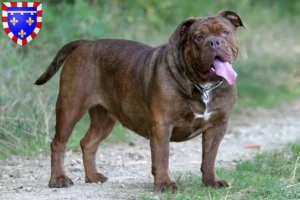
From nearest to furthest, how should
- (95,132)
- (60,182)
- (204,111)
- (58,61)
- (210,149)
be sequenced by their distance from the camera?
(204,111) < (210,149) < (60,182) < (58,61) < (95,132)

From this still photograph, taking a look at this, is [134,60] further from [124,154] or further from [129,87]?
[124,154]

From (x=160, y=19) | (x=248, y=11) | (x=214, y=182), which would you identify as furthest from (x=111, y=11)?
(x=214, y=182)

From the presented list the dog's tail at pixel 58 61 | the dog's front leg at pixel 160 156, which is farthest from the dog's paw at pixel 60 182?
the dog's tail at pixel 58 61

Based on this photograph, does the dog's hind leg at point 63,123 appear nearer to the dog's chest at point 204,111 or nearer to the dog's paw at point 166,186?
the dog's paw at point 166,186

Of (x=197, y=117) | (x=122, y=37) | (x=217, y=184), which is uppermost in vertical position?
(x=197, y=117)

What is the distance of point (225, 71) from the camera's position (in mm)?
6434

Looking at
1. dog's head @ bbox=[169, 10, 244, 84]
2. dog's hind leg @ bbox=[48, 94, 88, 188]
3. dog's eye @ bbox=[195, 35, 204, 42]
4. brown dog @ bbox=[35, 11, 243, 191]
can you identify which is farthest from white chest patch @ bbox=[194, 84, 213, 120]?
dog's hind leg @ bbox=[48, 94, 88, 188]

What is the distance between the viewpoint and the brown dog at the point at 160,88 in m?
6.63

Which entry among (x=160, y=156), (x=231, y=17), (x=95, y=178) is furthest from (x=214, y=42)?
(x=95, y=178)

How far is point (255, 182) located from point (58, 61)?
221 centimetres

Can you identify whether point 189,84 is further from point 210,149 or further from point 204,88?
point 210,149

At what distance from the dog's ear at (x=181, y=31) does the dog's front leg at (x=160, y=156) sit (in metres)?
0.69

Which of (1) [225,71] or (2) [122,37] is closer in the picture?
(1) [225,71]

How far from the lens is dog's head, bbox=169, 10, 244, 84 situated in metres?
6.45
